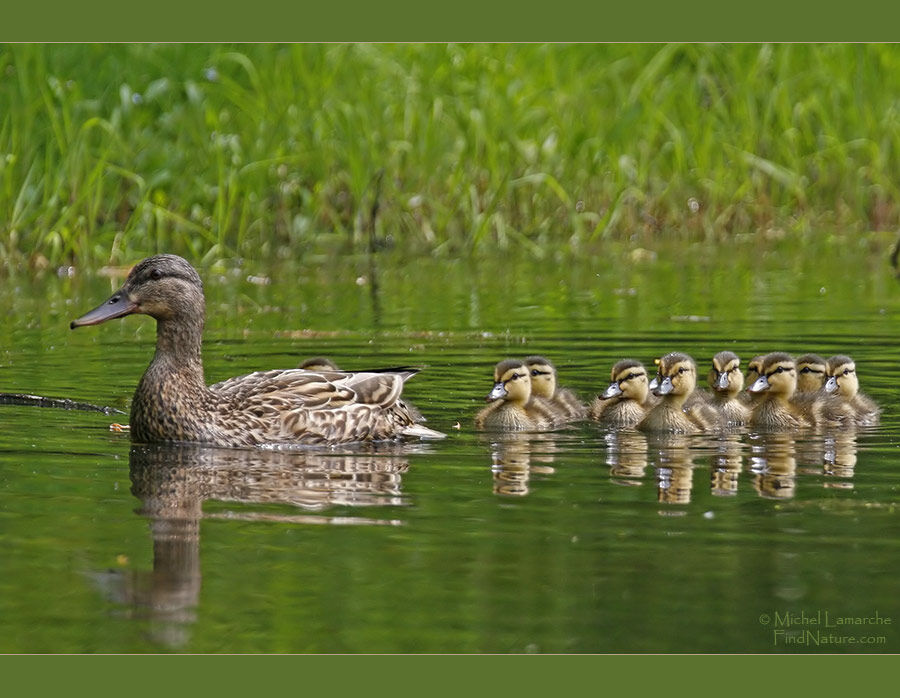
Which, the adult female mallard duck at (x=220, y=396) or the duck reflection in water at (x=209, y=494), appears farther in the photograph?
the adult female mallard duck at (x=220, y=396)

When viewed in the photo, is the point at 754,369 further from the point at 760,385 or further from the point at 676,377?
the point at 676,377

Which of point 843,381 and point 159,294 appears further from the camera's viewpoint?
point 843,381

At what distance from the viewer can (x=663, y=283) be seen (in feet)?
45.3

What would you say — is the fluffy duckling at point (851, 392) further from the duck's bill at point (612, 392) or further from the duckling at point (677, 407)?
the duck's bill at point (612, 392)

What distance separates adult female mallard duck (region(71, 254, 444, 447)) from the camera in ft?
25.2

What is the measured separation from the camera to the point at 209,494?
6.65 m

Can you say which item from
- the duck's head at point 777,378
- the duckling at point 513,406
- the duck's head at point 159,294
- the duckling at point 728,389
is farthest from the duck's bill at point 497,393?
the duck's head at point 159,294

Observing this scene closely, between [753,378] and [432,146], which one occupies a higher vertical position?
[432,146]

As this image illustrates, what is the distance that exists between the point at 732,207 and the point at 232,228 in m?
4.54

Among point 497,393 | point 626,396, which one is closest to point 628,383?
point 626,396

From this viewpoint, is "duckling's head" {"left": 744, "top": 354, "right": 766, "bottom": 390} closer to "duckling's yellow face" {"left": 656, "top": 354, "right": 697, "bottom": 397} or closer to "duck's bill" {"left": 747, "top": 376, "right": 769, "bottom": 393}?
"duck's bill" {"left": 747, "top": 376, "right": 769, "bottom": 393}

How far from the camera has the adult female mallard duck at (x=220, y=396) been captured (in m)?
7.68

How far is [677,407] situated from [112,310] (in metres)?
2.59

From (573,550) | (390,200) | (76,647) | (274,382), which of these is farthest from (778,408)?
(390,200)
